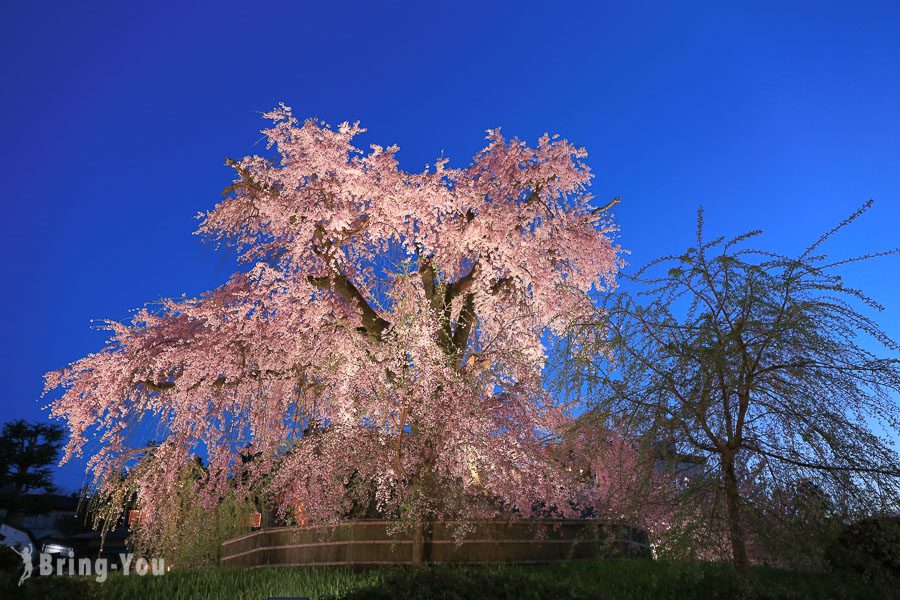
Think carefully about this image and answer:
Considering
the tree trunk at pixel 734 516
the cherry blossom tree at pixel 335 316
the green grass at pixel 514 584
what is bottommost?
the green grass at pixel 514 584

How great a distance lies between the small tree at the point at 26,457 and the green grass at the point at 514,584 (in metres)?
34.5

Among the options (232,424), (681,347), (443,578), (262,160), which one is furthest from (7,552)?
(681,347)

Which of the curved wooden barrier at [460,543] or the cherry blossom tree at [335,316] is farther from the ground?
the cherry blossom tree at [335,316]

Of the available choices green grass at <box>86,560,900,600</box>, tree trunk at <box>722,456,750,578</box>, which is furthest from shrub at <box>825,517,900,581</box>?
tree trunk at <box>722,456,750,578</box>

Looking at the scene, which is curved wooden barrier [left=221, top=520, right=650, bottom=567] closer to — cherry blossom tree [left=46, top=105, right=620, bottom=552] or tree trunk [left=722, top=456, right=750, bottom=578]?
cherry blossom tree [left=46, top=105, right=620, bottom=552]

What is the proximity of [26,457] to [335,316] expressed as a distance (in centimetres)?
3666

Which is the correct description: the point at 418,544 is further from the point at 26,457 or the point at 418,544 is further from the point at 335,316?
the point at 26,457

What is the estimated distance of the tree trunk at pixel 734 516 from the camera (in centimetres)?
747

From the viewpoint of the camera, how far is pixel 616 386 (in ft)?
26.8

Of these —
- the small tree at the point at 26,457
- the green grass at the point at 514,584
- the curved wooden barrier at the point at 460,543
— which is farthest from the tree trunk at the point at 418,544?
the small tree at the point at 26,457

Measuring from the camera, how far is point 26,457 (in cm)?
4150

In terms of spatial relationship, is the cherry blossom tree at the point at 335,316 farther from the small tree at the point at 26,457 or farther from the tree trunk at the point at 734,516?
the small tree at the point at 26,457

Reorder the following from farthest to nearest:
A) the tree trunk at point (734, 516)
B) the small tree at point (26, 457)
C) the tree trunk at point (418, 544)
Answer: the small tree at point (26, 457) < the tree trunk at point (418, 544) < the tree trunk at point (734, 516)

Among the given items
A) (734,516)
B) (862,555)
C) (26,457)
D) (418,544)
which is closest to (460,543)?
(418,544)
